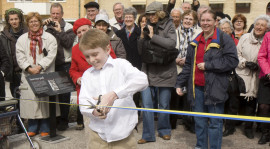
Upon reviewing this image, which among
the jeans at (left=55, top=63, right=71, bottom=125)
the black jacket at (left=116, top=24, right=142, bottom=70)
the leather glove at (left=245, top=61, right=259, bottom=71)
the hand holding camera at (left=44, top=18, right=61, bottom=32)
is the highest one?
the hand holding camera at (left=44, top=18, right=61, bottom=32)

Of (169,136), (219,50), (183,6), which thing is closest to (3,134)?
(169,136)

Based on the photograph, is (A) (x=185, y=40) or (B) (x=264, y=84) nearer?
(B) (x=264, y=84)

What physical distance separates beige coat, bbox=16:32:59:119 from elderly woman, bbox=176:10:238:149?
2.55 m

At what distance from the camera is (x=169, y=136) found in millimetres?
5434

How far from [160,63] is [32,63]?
228 centimetres

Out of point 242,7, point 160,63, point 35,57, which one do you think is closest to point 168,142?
point 160,63

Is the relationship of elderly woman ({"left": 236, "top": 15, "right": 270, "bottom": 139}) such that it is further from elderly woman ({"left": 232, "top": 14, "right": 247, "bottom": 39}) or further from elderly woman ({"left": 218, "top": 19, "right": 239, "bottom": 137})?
elderly woman ({"left": 232, "top": 14, "right": 247, "bottom": 39})

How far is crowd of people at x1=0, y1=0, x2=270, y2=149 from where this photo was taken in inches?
166

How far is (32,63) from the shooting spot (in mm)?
5648

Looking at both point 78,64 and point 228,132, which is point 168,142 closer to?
point 228,132

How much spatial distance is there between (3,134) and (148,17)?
112 inches

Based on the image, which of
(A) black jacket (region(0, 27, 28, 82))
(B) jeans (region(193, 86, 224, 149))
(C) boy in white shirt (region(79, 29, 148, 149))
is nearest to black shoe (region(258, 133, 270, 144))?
(B) jeans (region(193, 86, 224, 149))

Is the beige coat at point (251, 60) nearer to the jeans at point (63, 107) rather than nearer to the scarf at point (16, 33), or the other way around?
the jeans at point (63, 107)

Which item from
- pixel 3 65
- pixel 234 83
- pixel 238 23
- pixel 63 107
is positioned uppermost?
pixel 238 23
